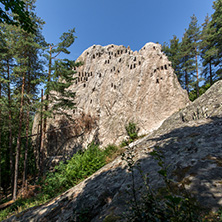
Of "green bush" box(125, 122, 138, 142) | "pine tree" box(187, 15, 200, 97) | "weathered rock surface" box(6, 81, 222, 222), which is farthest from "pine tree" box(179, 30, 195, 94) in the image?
"weathered rock surface" box(6, 81, 222, 222)

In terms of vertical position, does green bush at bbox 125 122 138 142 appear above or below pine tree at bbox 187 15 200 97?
below

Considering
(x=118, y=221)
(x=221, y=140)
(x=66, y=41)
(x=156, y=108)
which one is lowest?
(x=118, y=221)

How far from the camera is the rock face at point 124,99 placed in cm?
1362

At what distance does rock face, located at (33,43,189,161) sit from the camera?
1362 centimetres

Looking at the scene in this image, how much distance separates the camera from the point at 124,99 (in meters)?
15.5

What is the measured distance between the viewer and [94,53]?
21781 millimetres

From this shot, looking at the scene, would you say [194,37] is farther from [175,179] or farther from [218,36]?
[175,179]

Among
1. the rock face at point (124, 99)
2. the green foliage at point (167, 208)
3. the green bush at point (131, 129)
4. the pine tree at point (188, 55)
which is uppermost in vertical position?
the pine tree at point (188, 55)

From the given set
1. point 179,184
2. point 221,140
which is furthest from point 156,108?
point 179,184

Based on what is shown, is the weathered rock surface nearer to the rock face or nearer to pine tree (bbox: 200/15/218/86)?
the rock face

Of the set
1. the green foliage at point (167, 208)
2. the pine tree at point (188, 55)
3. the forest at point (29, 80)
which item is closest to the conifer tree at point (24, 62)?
the forest at point (29, 80)

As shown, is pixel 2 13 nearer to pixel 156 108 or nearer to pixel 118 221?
pixel 118 221

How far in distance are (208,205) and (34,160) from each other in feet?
69.1

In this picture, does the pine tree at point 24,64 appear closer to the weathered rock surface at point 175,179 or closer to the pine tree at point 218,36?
the weathered rock surface at point 175,179
